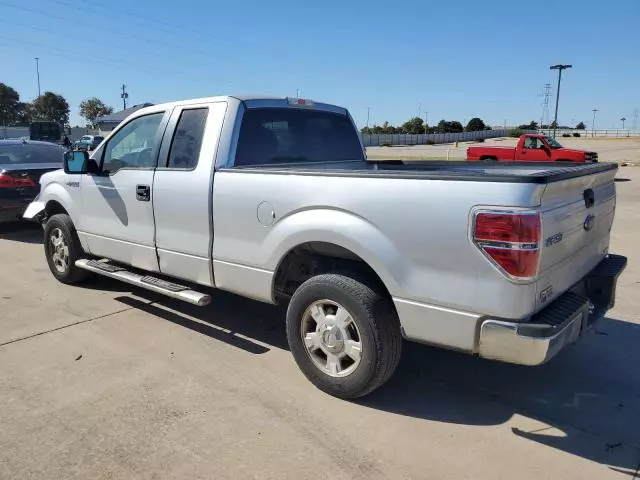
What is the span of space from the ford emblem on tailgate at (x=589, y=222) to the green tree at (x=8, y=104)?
9605cm

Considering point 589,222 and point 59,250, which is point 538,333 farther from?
point 59,250

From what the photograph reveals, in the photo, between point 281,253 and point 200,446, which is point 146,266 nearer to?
point 281,253

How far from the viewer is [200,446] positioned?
2990 millimetres

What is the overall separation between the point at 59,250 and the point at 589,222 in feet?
17.7

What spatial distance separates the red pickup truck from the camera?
19531mm

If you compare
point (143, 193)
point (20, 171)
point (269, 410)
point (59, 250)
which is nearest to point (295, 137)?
point (143, 193)

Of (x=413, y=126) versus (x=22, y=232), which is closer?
(x=22, y=232)

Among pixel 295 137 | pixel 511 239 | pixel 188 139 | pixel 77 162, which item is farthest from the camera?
pixel 77 162

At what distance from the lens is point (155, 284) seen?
4.60 m

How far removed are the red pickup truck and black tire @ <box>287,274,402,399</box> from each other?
17198 mm

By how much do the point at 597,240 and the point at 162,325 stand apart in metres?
3.65

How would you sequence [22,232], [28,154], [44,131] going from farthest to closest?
[44,131] → [22,232] → [28,154]

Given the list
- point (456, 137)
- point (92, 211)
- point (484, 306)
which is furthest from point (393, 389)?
point (456, 137)

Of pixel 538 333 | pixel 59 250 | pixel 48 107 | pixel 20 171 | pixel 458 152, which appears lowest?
pixel 458 152
